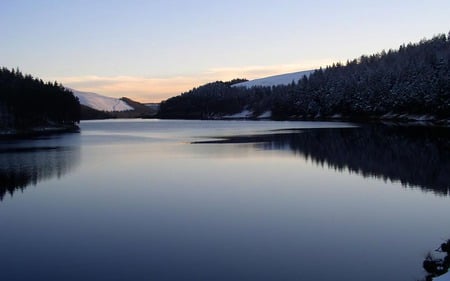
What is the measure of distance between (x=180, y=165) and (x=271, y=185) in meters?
13.8

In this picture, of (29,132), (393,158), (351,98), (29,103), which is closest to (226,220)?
(393,158)

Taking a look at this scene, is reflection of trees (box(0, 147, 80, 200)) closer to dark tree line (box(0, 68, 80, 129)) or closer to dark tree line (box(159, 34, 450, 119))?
dark tree line (box(0, 68, 80, 129))

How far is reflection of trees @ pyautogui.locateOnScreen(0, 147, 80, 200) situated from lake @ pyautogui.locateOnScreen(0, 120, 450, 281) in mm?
288

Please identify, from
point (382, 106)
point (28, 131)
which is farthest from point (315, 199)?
point (382, 106)

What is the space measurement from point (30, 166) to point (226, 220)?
28.1m

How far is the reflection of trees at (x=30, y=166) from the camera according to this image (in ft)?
112

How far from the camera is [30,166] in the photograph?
143 ft

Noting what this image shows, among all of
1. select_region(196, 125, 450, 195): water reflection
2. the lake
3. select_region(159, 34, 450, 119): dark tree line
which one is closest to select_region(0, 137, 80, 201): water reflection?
the lake

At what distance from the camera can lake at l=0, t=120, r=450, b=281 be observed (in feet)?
49.9

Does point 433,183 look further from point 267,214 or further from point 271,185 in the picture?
point 267,214

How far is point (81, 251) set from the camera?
55.9 feet

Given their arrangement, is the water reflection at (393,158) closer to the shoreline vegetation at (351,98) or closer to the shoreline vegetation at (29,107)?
the shoreline vegetation at (351,98)

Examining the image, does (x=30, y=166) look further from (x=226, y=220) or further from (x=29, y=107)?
(x=29, y=107)

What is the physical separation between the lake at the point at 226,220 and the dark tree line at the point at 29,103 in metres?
61.9
